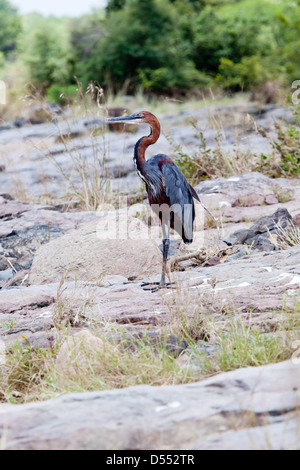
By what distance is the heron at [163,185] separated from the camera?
15.5ft

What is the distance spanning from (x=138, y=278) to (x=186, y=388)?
112 inches

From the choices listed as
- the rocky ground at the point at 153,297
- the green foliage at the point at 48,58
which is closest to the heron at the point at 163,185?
the rocky ground at the point at 153,297

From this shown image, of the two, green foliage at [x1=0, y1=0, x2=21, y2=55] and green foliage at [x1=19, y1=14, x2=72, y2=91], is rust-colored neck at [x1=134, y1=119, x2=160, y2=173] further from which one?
green foliage at [x1=0, y1=0, x2=21, y2=55]

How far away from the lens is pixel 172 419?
2156mm

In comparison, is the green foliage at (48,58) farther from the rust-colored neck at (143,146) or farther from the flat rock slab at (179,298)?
the flat rock slab at (179,298)

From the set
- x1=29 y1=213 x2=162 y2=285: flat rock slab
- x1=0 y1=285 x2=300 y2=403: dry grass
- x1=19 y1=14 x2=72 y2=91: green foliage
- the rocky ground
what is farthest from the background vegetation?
x1=0 y1=285 x2=300 y2=403: dry grass

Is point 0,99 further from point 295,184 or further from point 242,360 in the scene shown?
point 242,360

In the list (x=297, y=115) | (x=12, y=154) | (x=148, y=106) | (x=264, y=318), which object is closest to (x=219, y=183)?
(x=297, y=115)

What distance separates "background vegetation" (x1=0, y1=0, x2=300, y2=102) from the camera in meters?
18.8

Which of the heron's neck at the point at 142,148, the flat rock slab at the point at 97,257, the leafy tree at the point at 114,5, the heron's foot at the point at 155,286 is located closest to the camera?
→ the heron's foot at the point at 155,286

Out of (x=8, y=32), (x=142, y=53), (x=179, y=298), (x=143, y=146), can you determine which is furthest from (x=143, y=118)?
(x=8, y=32)

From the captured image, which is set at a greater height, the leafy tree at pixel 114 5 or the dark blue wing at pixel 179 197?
the leafy tree at pixel 114 5

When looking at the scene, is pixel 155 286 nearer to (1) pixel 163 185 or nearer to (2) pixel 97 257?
(1) pixel 163 185

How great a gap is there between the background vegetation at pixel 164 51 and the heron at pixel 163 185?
1348 centimetres
